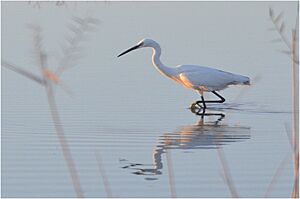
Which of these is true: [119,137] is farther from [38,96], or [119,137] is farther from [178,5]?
A: [178,5]

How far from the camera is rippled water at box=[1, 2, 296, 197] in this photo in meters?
5.83

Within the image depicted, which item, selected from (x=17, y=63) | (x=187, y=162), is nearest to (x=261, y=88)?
(x=17, y=63)

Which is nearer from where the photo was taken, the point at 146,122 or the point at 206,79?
the point at 146,122

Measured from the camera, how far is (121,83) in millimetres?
11211

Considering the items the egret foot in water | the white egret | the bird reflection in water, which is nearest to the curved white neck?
the white egret

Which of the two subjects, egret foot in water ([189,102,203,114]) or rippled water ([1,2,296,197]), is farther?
egret foot in water ([189,102,203,114])

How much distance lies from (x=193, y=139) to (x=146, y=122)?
810mm

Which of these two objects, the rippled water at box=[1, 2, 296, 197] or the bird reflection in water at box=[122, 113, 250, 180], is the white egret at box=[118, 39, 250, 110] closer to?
the rippled water at box=[1, 2, 296, 197]

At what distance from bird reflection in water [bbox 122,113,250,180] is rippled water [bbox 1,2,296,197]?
0.4 inches

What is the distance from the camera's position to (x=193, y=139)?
26.5 feet

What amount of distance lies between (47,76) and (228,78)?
859 centimetres

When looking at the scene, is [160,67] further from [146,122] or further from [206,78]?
[146,122]

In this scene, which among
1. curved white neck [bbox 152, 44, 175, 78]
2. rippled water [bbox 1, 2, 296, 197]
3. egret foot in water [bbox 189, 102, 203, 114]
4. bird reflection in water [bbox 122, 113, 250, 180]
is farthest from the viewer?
curved white neck [bbox 152, 44, 175, 78]

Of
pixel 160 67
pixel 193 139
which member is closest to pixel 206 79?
pixel 160 67
